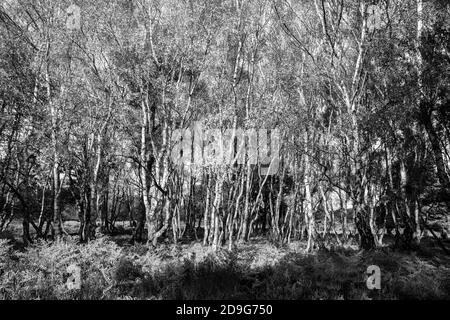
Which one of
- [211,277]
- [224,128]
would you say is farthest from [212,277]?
[224,128]

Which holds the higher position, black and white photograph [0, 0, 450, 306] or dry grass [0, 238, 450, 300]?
black and white photograph [0, 0, 450, 306]

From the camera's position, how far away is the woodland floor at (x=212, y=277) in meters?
5.48

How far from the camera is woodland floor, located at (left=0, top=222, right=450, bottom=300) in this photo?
5.48 meters

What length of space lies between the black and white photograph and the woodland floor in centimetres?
4

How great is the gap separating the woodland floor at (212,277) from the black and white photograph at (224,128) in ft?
0.13

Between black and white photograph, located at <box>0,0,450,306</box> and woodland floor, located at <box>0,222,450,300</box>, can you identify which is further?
black and white photograph, located at <box>0,0,450,306</box>

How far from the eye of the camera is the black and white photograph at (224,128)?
6.02 m

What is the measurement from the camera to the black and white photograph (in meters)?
6.02

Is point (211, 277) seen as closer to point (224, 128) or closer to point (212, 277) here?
point (212, 277)

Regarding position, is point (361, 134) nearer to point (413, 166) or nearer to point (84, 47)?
point (413, 166)

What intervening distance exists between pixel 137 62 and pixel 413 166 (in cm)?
1013

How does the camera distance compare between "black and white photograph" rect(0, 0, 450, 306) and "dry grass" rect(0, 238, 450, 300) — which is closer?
"dry grass" rect(0, 238, 450, 300)

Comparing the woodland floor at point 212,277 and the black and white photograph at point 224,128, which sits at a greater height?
the black and white photograph at point 224,128

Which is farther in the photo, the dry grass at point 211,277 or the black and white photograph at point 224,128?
the black and white photograph at point 224,128
